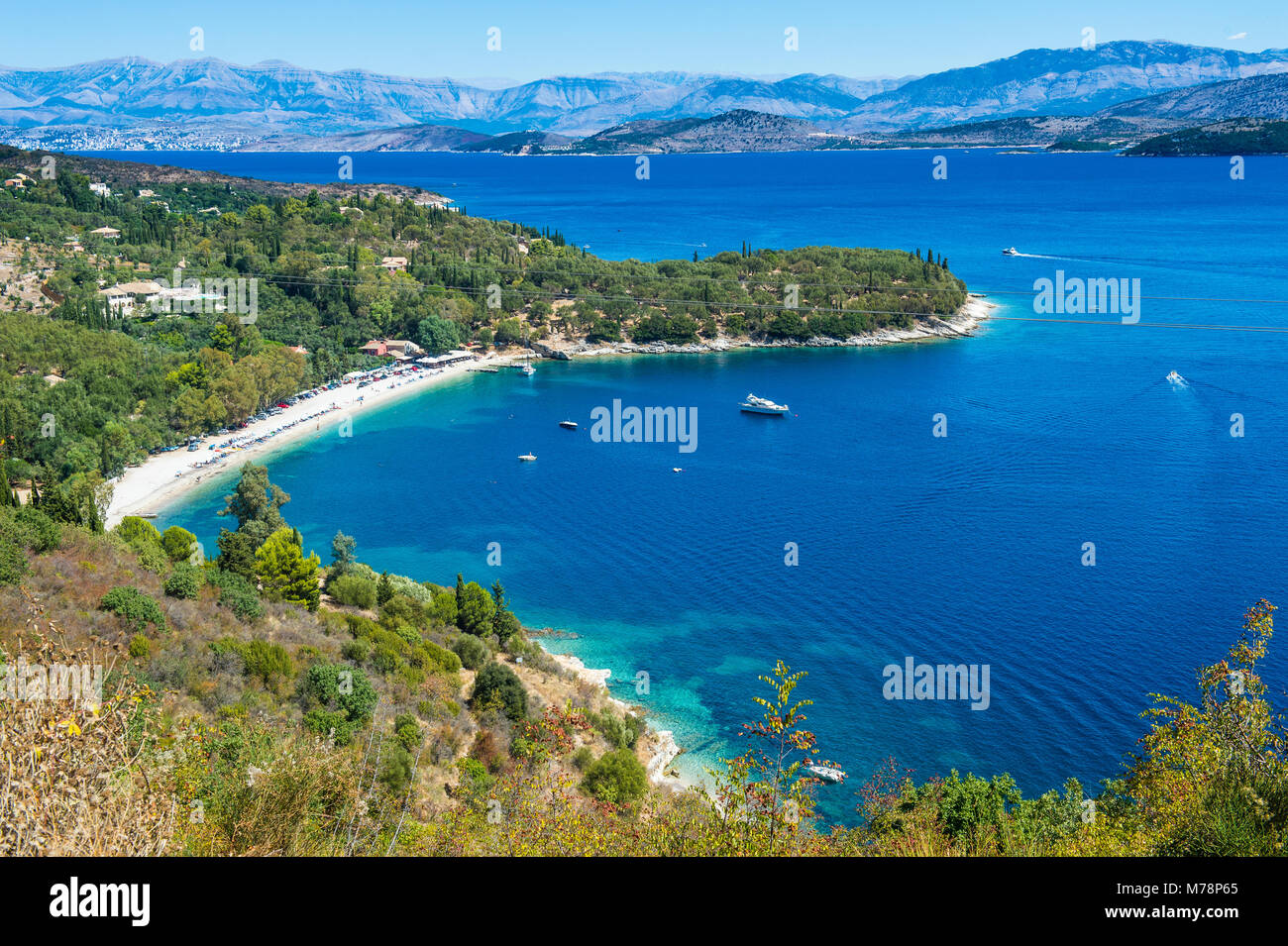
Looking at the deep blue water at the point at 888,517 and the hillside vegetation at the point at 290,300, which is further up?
the hillside vegetation at the point at 290,300

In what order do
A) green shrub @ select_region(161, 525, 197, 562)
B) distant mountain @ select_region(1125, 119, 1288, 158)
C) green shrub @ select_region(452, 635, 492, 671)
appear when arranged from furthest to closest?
distant mountain @ select_region(1125, 119, 1288, 158) < green shrub @ select_region(161, 525, 197, 562) < green shrub @ select_region(452, 635, 492, 671)

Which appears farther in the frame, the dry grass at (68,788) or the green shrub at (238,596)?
the green shrub at (238,596)

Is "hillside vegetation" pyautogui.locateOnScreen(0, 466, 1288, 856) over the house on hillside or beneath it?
beneath

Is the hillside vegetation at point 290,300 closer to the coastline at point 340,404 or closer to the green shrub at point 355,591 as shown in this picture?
the coastline at point 340,404

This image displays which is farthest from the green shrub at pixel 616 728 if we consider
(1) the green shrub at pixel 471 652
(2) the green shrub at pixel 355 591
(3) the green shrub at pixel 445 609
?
(2) the green shrub at pixel 355 591

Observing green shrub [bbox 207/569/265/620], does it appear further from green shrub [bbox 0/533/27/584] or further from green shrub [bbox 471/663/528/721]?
green shrub [bbox 471/663/528/721]

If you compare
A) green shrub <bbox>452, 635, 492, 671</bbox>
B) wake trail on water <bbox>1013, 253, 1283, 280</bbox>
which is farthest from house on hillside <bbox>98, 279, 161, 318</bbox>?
wake trail on water <bbox>1013, 253, 1283, 280</bbox>

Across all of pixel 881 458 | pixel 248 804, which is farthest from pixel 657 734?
pixel 881 458
